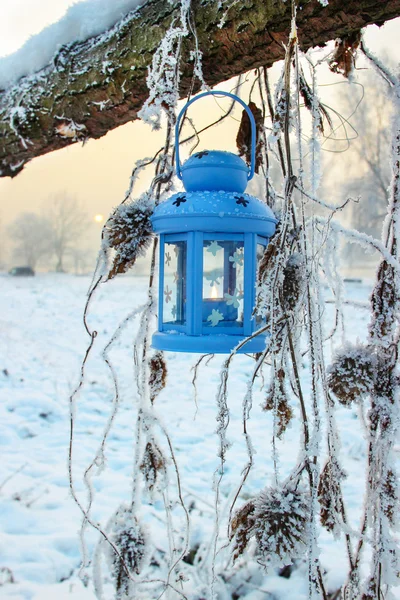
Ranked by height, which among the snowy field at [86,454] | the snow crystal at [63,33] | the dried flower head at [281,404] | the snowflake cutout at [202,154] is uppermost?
the snow crystal at [63,33]

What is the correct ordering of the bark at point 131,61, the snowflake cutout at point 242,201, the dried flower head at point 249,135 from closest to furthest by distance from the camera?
the bark at point 131,61 < the snowflake cutout at point 242,201 < the dried flower head at point 249,135

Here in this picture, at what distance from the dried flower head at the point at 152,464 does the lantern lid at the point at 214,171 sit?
68cm

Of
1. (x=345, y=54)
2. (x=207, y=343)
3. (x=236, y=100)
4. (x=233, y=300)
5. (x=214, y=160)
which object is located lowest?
(x=207, y=343)

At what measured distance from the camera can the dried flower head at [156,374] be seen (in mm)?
1310

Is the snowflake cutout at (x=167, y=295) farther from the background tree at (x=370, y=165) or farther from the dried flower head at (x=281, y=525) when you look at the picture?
the background tree at (x=370, y=165)

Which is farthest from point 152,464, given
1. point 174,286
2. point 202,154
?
point 202,154

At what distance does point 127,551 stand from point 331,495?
0.59 meters

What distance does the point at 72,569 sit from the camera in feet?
6.41

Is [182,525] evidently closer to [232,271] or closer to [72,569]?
[72,569]

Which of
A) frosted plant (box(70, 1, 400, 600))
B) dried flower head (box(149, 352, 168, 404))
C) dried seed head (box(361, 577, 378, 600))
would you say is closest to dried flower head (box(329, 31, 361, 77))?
frosted plant (box(70, 1, 400, 600))

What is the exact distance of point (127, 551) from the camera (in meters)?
1.21

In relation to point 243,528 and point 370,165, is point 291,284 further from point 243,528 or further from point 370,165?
point 370,165

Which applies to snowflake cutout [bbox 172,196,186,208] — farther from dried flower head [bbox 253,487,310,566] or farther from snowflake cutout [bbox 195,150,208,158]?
dried flower head [bbox 253,487,310,566]

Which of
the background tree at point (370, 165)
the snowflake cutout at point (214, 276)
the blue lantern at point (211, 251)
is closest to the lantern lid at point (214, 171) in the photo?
the blue lantern at point (211, 251)
